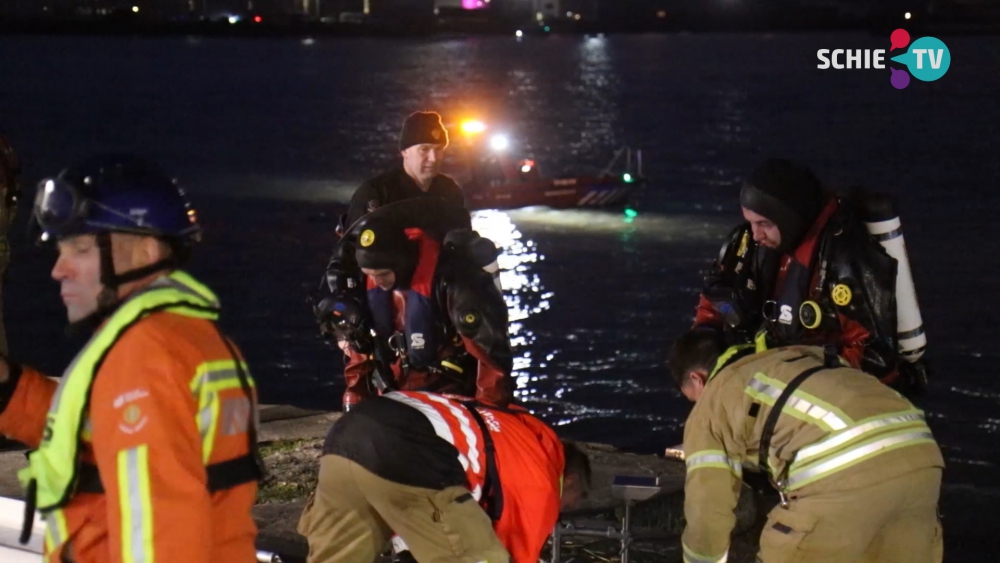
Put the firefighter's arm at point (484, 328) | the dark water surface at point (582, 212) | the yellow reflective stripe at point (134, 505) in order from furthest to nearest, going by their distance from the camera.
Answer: the dark water surface at point (582, 212) → the firefighter's arm at point (484, 328) → the yellow reflective stripe at point (134, 505)

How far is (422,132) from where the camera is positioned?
6.39 m

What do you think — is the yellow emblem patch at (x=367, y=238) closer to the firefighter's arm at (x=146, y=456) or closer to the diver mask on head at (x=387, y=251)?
the diver mask on head at (x=387, y=251)

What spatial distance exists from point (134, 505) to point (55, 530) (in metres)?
0.31

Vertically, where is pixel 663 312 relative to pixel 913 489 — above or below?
below

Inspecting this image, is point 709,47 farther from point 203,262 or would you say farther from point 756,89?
point 203,262

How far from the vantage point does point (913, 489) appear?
3.65 m

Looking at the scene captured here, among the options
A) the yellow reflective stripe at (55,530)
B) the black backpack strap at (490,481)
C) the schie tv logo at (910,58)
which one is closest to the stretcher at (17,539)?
the black backpack strap at (490,481)

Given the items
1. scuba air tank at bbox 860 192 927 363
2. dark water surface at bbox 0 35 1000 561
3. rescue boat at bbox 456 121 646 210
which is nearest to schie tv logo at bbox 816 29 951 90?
dark water surface at bbox 0 35 1000 561

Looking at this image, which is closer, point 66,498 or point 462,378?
point 66,498

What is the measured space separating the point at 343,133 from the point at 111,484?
154 feet

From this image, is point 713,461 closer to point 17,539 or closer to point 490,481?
point 490,481

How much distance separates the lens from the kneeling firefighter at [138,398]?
2.54m

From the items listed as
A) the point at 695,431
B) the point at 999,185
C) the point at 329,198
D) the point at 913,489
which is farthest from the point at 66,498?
the point at 999,185

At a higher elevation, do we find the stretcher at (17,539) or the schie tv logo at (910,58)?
the stretcher at (17,539)
